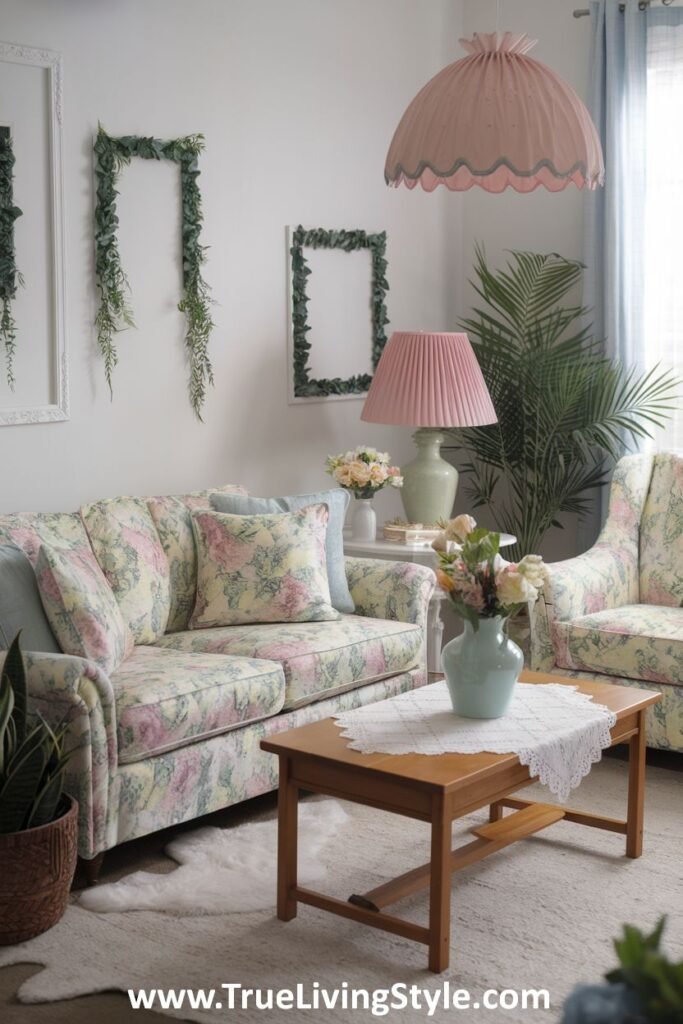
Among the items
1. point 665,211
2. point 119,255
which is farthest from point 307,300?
point 665,211

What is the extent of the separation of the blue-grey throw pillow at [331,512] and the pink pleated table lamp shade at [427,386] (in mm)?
472

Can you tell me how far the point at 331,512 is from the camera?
14.9ft

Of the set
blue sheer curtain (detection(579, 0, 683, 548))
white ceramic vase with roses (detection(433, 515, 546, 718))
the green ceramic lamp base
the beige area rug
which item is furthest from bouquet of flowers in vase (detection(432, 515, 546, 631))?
blue sheer curtain (detection(579, 0, 683, 548))

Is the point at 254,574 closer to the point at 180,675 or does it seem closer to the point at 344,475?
the point at 180,675

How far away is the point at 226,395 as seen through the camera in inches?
192

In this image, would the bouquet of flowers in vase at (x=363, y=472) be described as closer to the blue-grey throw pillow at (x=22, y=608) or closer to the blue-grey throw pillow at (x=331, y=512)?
the blue-grey throw pillow at (x=331, y=512)

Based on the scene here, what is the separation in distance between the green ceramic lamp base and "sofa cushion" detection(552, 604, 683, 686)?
815 millimetres

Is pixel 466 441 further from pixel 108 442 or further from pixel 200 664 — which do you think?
pixel 200 664

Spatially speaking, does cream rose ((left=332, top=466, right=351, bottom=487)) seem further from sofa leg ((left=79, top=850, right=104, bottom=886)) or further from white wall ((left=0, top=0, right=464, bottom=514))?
sofa leg ((left=79, top=850, right=104, bottom=886))

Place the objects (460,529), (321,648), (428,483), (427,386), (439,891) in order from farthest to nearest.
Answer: (428,483)
(427,386)
(321,648)
(460,529)
(439,891)

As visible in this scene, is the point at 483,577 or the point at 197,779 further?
the point at 197,779

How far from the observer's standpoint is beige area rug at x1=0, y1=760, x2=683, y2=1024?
2793mm

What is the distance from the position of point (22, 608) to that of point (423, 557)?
1746 millimetres

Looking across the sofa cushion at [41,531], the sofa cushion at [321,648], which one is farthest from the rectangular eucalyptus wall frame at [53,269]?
the sofa cushion at [321,648]
